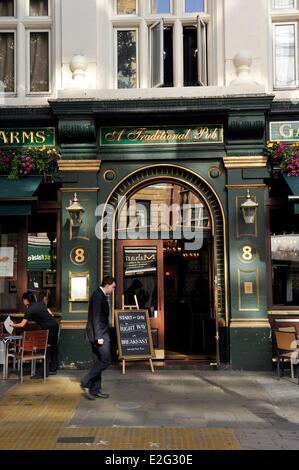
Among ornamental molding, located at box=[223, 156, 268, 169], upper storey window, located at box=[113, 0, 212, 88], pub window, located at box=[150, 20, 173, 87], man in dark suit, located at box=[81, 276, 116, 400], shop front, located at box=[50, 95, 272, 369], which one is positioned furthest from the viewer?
upper storey window, located at box=[113, 0, 212, 88]

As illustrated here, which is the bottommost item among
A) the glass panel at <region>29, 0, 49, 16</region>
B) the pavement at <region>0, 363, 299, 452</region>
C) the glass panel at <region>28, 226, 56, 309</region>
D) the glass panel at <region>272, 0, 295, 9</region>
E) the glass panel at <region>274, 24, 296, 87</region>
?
the pavement at <region>0, 363, 299, 452</region>

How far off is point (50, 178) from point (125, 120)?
6.19 feet

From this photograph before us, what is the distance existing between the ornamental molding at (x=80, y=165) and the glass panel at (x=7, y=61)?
2.20 m

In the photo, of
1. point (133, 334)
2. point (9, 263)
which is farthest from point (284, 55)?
point (9, 263)

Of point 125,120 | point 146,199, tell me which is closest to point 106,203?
point 146,199

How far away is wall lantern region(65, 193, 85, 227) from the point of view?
1095cm

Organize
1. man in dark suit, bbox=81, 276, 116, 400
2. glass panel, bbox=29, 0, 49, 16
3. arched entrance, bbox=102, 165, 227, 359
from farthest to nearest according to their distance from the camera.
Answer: glass panel, bbox=29, 0, 49, 16, arched entrance, bbox=102, 165, 227, 359, man in dark suit, bbox=81, 276, 116, 400

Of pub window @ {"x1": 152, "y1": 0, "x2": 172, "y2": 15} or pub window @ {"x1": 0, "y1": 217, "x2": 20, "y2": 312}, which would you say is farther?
pub window @ {"x1": 152, "y1": 0, "x2": 172, "y2": 15}

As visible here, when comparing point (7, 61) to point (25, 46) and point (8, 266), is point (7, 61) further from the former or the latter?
point (8, 266)

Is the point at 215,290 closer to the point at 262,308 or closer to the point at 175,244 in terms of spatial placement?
the point at 262,308

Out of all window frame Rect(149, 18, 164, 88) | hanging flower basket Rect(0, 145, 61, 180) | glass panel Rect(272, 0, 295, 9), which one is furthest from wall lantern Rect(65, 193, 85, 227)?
glass panel Rect(272, 0, 295, 9)

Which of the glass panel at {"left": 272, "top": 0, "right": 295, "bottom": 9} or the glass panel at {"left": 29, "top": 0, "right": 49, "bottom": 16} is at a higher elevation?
the glass panel at {"left": 29, "top": 0, "right": 49, "bottom": 16}

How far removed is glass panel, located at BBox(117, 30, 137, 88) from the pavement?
5.89 m

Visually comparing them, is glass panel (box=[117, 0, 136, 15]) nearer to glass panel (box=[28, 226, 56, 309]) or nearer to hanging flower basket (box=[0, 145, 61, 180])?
hanging flower basket (box=[0, 145, 61, 180])
